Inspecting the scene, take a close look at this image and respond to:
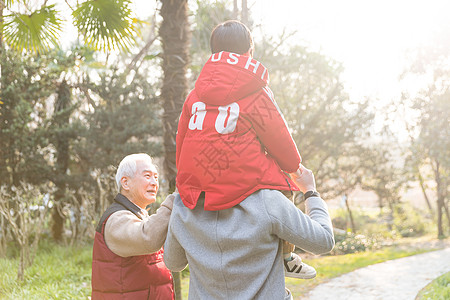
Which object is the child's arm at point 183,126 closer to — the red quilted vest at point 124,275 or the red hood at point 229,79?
the red hood at point 229,79

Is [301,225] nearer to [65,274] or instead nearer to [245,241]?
[245,241]

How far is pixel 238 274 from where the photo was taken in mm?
1672

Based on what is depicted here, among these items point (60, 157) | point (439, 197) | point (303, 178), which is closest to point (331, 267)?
point (60, 157)

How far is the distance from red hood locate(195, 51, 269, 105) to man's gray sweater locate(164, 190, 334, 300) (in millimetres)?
379

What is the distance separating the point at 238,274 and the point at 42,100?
1100cm

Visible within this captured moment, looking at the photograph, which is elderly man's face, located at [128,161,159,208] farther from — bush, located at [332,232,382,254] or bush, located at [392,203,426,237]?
bush, located at [392,203,426,237]

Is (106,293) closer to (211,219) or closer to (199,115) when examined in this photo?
(211,219)

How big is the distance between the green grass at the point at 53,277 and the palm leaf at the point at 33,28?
3.32 meters

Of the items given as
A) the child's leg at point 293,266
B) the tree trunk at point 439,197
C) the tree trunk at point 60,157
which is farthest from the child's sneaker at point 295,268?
the tree trunk at point 439,197

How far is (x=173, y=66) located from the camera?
4504mm

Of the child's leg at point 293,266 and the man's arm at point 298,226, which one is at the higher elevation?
the man's arm at point 298,226

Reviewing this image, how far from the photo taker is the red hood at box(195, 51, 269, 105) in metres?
1.70

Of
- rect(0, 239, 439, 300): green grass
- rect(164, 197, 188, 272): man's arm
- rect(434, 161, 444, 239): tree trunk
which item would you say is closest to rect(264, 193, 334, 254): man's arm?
rect(164, 197, 188, 272): man's arm

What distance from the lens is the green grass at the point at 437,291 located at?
17.7 feet
